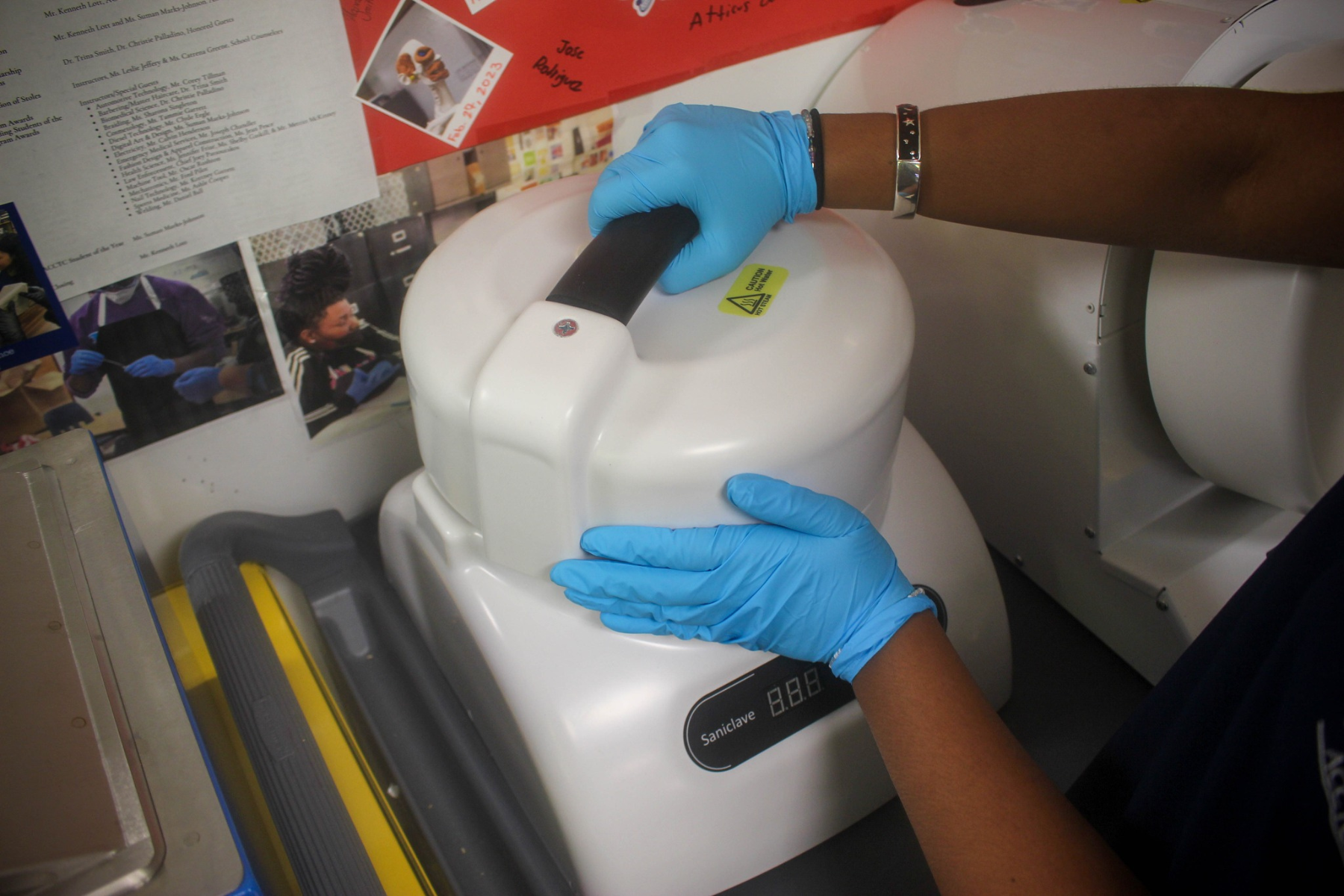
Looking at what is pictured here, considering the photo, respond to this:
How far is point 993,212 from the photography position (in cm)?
74

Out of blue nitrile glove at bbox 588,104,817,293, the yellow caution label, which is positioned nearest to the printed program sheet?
blue nitrile glove at bbox 588,104,817,293

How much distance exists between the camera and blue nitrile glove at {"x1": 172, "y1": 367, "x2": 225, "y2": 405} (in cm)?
82

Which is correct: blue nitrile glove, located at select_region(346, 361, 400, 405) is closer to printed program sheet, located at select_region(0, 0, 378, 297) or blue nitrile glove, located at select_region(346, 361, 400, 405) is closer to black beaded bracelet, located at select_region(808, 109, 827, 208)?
printed program sheet, located at select_region(0, 0, 378, 297)

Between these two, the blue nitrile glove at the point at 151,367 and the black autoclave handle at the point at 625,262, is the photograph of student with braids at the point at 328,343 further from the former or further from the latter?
the black autoclave handle at the point at 625,262

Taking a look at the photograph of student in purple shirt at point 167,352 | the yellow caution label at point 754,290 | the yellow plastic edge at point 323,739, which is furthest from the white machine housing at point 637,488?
the photograph of student in purple shirt at point 167,352

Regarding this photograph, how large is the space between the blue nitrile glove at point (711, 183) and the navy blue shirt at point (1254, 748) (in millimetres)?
428

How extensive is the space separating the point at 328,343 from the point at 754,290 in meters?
0.48

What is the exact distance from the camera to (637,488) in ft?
1.86

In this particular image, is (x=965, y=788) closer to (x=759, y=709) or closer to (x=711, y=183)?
(x=759, y=709)

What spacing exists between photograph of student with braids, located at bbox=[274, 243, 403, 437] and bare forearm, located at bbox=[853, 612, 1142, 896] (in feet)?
2.00

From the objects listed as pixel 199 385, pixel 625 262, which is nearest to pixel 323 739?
pixel 199 385

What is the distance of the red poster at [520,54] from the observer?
779 mm

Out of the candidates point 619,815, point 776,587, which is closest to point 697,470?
point 776,587

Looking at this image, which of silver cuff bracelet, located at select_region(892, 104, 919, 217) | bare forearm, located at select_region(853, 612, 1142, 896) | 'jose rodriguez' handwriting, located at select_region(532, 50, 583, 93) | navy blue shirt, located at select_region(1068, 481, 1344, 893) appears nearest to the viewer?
navy blue shirt, located at select_region(1068, 481, 1344, 893)
